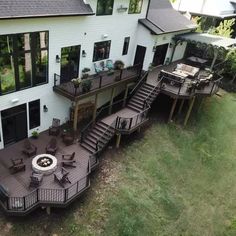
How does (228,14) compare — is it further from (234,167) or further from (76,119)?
(76,119)

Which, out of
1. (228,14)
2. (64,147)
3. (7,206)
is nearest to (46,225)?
(7,206)

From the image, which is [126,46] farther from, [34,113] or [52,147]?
[52,147]

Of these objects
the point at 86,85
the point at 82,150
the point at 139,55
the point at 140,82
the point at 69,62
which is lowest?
the point at 82,150

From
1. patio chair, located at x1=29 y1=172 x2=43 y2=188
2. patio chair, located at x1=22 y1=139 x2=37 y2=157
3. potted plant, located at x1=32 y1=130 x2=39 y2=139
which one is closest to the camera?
patio chair, located at x1=29 y1=172 x2=43 y2=188

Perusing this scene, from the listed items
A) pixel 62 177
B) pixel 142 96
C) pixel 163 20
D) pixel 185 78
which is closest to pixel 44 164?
pixel 62 177

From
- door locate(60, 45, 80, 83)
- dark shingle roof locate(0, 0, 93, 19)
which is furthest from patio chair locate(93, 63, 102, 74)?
dark shingle roof locate(0, 0, 93, 19)

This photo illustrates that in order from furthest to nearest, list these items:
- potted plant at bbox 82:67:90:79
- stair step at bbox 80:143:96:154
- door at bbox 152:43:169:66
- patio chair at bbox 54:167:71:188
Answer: door at bbox 152:43:169:66
potted plant at bbox 82:67:90:79
stair step at bbox 80:143:96:154
patio chair at bbox 54:167:71:188

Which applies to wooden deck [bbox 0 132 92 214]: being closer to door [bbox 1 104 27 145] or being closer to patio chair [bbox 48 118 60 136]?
door [bbox 1 104 27 145]
